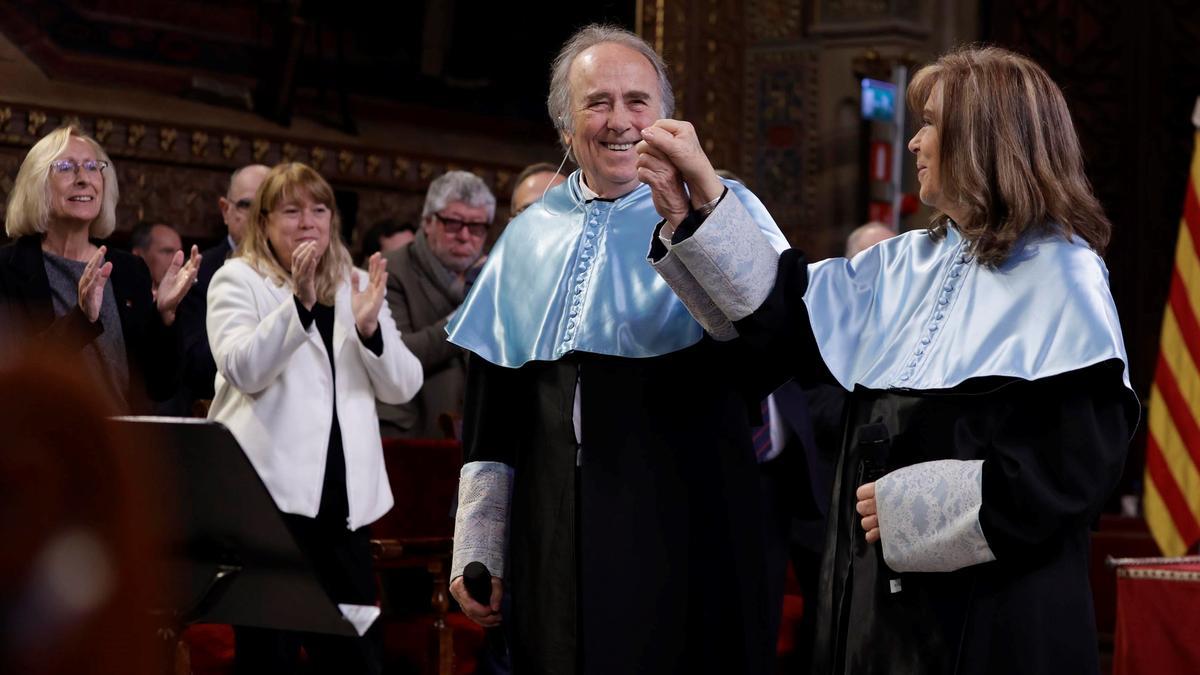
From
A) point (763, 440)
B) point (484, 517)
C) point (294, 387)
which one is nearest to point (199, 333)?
point (294, 387)

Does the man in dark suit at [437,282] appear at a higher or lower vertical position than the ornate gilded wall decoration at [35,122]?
lower

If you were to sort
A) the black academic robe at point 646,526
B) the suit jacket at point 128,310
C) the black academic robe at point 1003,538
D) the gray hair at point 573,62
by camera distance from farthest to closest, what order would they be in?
the suit jacket at point 128,310
the gray hair at point 573,62
the black academic robe at point 646,526
the black academic robe at point 1003,538

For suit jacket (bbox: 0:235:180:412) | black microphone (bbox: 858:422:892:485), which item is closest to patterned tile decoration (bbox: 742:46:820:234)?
suit jacket (bbox: 0:235:180:412)

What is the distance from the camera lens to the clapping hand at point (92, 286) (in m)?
4.20

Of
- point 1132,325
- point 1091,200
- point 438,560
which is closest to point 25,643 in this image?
point 1091,200

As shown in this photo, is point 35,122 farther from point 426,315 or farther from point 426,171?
point 426,315

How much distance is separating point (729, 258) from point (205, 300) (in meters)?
3.39

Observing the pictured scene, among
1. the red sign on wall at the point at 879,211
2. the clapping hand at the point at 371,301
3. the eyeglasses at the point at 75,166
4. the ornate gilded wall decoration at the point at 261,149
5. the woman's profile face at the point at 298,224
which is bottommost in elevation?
the clapping hand at the point at 371,301

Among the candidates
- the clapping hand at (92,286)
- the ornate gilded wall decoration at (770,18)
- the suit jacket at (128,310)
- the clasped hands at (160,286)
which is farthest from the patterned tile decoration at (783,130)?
the clapping hand at (92,286)

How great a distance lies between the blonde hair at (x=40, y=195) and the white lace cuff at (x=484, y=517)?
225 cm

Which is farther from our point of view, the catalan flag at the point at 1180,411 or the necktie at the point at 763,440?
the catalan flag at the point at 1180,411

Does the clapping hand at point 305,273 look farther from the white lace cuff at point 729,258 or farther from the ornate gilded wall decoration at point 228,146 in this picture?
the ornate gilded wall decoration at point 228,146

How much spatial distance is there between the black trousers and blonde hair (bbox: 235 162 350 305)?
0.72m

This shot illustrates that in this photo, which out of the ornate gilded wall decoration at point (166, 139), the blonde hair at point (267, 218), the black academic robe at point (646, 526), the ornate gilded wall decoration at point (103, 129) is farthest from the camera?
the ornate gilded wall decoration at point (166, 139)
